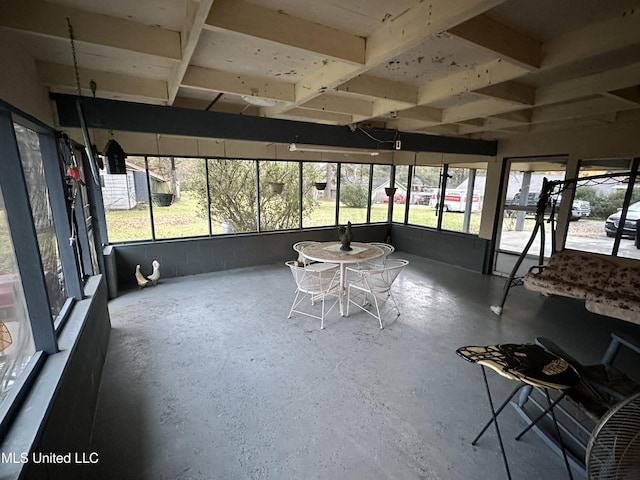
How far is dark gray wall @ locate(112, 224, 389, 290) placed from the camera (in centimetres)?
448

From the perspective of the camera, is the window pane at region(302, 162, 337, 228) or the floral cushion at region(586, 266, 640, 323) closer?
the floral cushion at region(586, 266, 640, 323)

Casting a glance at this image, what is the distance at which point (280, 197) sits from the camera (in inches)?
237

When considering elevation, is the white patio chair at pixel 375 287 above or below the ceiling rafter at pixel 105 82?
below

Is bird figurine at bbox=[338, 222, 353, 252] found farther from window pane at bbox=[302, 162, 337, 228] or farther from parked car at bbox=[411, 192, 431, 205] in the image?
parked car at bbox=[411, 192, 431, 205]

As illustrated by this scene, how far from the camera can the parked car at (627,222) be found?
3.76 meters

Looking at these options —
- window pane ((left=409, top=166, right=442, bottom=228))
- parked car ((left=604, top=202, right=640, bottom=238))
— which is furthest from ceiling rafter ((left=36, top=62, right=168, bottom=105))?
parked car ((left=604, top=202, right=640, bottom=238))

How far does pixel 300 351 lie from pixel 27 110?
2.65 metres

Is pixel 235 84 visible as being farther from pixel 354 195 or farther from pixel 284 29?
pixel 354 195

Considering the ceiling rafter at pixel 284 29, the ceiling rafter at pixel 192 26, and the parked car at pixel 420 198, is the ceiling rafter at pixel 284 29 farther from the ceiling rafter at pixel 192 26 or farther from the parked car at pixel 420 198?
the parked car at pixel 420 198

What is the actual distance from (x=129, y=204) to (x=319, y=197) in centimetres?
355

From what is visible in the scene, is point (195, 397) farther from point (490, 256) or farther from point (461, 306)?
point (490, 256)

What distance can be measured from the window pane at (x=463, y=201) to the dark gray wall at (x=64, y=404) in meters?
5.93

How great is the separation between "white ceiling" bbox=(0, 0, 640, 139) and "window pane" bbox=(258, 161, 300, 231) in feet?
8.84

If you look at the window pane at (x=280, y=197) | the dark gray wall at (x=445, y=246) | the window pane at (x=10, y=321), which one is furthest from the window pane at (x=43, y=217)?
the dark gray wall at (x=445, y=246)
